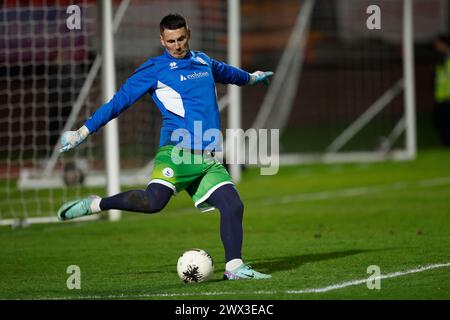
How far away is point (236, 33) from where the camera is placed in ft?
56.7

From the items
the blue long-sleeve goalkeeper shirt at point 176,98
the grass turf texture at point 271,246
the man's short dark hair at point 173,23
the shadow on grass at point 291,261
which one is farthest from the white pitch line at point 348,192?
the man's short dark hair at point 173,23

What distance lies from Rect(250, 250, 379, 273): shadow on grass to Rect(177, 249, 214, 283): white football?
2.16 ft

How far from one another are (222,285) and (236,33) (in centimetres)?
986

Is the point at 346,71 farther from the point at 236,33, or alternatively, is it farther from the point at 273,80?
the point at 236,33

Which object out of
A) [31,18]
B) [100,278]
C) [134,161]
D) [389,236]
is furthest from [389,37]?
[100,278]

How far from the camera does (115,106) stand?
8.24m

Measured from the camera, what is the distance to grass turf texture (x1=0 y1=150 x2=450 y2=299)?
7719 millimetres

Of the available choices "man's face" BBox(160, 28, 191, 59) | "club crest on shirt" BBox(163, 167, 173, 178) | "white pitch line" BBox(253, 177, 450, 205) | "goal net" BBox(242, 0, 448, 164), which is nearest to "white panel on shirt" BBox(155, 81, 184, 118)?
"man's face" BBox(160, 28, 191, 59)

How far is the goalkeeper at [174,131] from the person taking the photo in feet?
26.9

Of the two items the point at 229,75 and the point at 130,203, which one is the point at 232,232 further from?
the point at 229,75

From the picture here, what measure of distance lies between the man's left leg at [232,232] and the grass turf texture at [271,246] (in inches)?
5.8

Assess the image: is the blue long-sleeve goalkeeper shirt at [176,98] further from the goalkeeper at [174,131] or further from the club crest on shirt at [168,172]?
the club crest on shirt at [168,172]

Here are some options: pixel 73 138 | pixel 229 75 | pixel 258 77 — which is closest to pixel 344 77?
pixel 258 77

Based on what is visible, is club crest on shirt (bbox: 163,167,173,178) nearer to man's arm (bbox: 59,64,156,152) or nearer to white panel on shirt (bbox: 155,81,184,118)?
white panel on shirt (bbox: 155,81,184,118)
